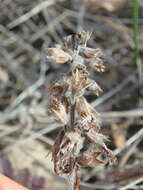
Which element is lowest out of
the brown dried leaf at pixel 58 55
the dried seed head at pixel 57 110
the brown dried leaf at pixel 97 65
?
the dried seed head at pixel 57 110

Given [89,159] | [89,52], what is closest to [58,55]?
[89,52]

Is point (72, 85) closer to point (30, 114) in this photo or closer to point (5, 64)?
point (30, 114)

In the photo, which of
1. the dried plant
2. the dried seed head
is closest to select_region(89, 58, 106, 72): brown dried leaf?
the dried plant

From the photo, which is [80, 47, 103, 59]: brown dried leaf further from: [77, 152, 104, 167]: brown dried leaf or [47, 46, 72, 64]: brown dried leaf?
[77, 152, 104, 167]: brown dried leaf

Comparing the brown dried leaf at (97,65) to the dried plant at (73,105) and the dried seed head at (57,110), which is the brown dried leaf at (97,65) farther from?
the dried seed head at (57,110)

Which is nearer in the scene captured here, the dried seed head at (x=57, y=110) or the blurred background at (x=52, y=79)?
the dried seed head at (x=57, y=110)

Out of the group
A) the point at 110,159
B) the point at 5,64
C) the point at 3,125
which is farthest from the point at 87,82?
the point at 5,64

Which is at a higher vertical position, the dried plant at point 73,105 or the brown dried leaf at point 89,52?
the brown dried leaf at point 89,52

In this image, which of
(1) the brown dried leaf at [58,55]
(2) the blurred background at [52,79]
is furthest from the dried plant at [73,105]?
(2) the blurred background at [52,79]
